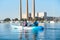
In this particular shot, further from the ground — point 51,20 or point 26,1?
point 26,1

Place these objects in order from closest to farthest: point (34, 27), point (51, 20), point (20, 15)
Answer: point (34, 27)
point (20, 15)
point (51, 20)

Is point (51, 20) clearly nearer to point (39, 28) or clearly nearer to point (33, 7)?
point (33, 7)

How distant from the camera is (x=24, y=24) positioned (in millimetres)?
39594

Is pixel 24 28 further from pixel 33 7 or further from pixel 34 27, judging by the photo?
pixel 33 7

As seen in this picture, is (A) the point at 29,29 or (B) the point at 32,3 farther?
(B) the point at 32,3

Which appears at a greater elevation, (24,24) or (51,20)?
(24,24)

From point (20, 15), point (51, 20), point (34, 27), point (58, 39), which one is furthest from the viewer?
point (51, 20)

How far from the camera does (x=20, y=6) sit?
6819 cm

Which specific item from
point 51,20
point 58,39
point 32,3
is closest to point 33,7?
point 32,3

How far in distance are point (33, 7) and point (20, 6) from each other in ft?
12.7

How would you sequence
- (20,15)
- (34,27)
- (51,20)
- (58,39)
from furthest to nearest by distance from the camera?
(51,20) < (20,15) < (34,27) < (58,39)

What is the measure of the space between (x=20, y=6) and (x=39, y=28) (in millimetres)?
29303

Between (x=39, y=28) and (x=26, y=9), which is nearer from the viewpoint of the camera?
(x=39, y=28)

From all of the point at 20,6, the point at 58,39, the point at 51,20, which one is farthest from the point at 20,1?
the point at 51,20
